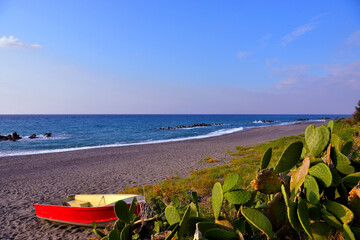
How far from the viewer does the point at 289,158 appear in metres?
1.46

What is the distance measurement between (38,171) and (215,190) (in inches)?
716

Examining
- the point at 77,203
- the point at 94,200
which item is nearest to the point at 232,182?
the point at 94,200

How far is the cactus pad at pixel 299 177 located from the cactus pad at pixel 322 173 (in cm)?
6

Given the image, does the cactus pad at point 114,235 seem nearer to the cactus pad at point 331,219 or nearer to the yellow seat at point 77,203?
the cactus pad at point 331,219

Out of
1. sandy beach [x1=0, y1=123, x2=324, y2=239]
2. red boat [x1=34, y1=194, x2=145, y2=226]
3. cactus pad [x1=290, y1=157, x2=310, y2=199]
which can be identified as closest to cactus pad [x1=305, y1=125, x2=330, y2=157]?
cactus pad [x1=290, y1=157, x2=310, y2=199]

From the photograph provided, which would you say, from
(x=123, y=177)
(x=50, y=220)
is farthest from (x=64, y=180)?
(x=50, y=220)

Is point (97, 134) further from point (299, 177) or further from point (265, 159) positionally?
point (299, 177)

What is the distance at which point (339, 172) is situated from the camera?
1.51 metres

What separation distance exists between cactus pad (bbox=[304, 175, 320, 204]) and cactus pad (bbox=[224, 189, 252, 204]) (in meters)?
0.33

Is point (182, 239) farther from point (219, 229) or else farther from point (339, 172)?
point (339, 172)

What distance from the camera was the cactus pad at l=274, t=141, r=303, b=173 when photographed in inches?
57.3

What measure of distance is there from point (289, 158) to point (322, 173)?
19cm

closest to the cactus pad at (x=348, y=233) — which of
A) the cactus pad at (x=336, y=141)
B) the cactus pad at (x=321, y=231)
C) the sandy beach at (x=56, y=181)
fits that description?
the cactus pad at (x=321, y=231)

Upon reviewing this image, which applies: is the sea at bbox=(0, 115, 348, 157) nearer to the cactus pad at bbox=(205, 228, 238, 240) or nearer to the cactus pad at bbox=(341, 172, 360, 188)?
the cactus pad at bbox=(205, 228, 238, 240)
